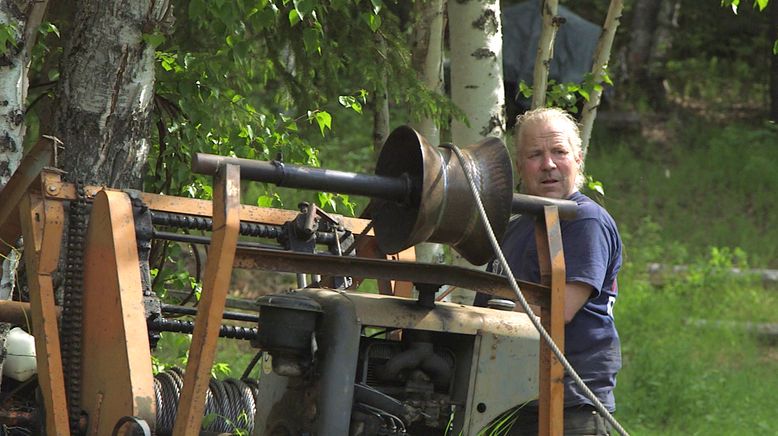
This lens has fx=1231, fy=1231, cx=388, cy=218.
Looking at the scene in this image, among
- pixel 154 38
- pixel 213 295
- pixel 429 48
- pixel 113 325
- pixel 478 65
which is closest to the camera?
pixel 213 295

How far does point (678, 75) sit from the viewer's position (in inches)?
766

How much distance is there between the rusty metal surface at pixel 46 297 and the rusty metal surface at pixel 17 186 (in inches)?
6.7

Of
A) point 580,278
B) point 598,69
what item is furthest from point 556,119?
point 598,69

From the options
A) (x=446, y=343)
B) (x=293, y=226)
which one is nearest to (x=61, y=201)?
(x=293, y=226)

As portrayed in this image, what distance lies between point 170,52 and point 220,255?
3.70 m

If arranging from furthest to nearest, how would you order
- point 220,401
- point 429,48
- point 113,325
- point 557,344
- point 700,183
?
point 700,183 < point 429,48 < point 220,401 < point 113,325 < point 557,344

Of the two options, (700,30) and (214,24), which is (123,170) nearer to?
(214,24)

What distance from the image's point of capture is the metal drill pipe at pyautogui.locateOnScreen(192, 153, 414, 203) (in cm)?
341

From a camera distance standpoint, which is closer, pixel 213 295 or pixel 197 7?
pixel 213 295

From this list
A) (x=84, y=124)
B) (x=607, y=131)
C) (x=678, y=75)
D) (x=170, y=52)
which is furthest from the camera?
(x=678, y=75)

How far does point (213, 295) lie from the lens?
3.32 m

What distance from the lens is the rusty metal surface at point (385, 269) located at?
3.49 m

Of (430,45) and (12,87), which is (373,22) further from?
(430,45)

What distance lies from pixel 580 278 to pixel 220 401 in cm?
178
